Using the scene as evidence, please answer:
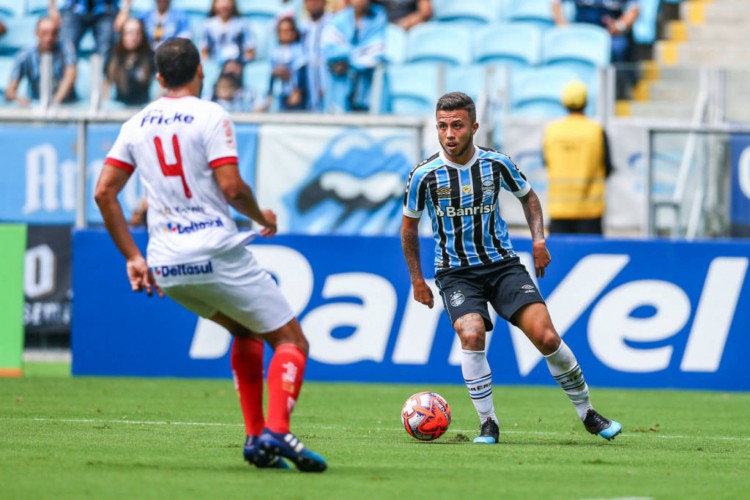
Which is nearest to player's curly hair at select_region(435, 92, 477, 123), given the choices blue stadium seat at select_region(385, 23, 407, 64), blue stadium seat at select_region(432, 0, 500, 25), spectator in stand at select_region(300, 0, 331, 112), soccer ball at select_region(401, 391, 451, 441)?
soccer ball at select_region(401, 391, 451, 441)

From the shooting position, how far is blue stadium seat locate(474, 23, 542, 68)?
18969 millimetres

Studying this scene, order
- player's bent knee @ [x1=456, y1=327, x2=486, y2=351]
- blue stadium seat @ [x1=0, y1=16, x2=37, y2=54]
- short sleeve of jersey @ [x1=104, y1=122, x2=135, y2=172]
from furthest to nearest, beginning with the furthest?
blue stadium seat @ [x1=0, y1=16, x2=37, y2=54], player's bent knee @ [x1=456, y1=327, x2=486, y2=351], short sleeve of jersey @ [x1=104, y1=122, x2=135, y2=172]

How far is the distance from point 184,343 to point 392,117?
348 centimetres

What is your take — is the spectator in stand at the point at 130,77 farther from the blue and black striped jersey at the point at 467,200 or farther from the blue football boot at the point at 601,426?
the blue football boot at the point at 601,426

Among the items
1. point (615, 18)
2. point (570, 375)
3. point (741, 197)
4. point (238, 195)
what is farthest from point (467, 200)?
point (615, 18)

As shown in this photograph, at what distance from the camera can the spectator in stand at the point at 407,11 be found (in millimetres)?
19500

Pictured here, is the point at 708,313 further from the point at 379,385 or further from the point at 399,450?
the point at 399,450

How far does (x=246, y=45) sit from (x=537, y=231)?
9.81m

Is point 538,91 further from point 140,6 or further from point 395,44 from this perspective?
point 140,6

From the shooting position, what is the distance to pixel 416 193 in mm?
8383

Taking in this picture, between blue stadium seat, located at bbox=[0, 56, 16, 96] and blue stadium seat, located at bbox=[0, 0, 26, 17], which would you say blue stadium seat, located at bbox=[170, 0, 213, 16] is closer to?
blue stadium seat, located at bbox=[0, 0, 26, 17]

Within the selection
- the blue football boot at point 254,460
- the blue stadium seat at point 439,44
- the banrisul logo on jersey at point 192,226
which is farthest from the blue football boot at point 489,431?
the blue stadium seat at point 439,44

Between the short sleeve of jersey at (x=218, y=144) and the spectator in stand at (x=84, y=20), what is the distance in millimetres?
11683

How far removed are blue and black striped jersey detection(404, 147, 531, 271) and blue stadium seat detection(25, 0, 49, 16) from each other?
1202 centimetres
